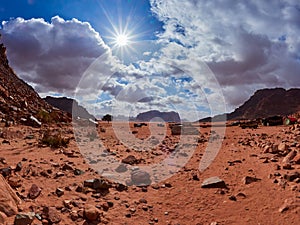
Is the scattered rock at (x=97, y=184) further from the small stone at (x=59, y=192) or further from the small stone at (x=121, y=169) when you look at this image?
the small stone at (x=121, y=169)

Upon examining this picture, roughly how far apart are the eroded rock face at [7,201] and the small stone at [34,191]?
428 mm

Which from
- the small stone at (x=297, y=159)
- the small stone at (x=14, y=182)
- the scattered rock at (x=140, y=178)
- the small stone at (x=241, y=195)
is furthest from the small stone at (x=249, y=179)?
the small stone at (x=14, y=182)

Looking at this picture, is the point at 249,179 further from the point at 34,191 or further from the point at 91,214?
the point at 34,191

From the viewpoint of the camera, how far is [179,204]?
18.8ft

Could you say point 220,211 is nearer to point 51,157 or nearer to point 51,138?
point 51,157

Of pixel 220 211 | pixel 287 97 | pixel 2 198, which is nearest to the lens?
pixel 2 198

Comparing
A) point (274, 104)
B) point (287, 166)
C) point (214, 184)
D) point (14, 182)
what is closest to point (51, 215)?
point (14, 182)

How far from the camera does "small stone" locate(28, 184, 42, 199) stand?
5258 millimetres

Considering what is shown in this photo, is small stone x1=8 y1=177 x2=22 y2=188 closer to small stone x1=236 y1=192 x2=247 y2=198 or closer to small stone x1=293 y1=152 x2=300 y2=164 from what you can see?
small stone x1=236 y1=192 x2=247 y2=198

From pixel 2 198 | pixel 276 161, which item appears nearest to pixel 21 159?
pixel 2 198

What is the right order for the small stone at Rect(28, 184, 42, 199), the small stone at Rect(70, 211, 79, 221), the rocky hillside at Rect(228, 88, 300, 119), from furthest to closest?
the rocky hillside at Rect(228, 88, 300, 119)
the small stone at Rect(28, 184, 42, 199)
the small stone at Rect(70, 211, 79, 221)

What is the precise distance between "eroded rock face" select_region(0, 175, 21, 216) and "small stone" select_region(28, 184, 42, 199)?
43cm

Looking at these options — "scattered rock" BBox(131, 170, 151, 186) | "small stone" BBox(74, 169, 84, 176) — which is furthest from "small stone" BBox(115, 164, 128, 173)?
"small stone" BBox(74, 169, 84, 176)

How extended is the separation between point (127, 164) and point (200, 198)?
2.78 meters
